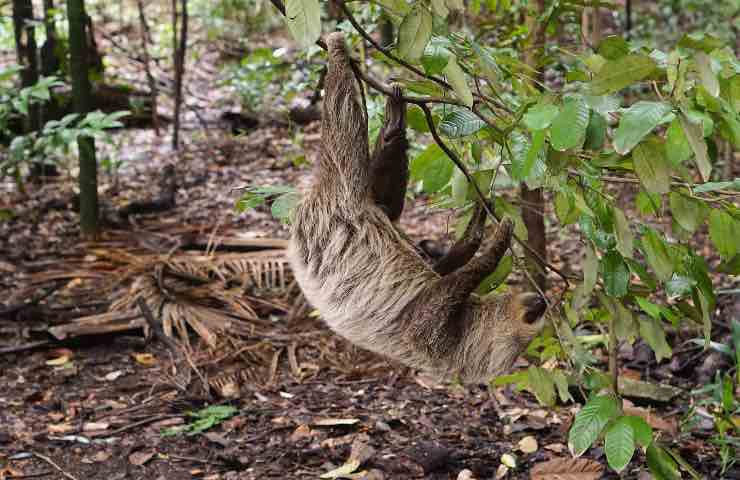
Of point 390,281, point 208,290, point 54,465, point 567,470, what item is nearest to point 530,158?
point 390,281

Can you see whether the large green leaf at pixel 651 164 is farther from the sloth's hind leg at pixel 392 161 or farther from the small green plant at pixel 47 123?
the small green plant at pixel 47 123

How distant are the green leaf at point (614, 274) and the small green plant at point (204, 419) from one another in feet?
9.17

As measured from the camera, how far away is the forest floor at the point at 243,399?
436 centimetres

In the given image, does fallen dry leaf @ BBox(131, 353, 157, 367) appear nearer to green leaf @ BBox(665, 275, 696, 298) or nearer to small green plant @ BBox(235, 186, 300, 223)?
small green plant @ BBox(235, 186, 300, 223)

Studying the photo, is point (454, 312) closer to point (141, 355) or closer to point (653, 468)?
point (653, 468)

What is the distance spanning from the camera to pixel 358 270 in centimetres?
350

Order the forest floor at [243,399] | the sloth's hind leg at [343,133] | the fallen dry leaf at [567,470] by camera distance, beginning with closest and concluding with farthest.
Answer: the sloth's hind leg at [343,133] < the fallen dry leaf at [567,470] < the forest floor at [243,399]

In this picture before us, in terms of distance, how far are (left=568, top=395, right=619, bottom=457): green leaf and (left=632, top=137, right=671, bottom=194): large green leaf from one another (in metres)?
0.94

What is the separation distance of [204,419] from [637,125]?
364 cm

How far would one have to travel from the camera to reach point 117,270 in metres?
6.38

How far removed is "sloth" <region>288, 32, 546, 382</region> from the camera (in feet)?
11.2

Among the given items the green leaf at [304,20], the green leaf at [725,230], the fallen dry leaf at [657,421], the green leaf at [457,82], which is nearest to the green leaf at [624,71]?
the green leaf at [457,82]

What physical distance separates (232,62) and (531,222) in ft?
27.1

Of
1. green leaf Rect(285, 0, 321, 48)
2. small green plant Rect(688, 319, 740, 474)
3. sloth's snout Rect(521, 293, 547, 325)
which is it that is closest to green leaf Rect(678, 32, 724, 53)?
green leaf Rect(285, 0, 321, 48)
